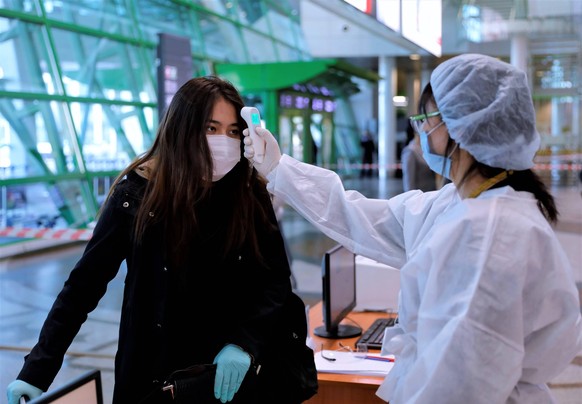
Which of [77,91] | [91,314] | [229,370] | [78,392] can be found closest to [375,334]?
[229,370]

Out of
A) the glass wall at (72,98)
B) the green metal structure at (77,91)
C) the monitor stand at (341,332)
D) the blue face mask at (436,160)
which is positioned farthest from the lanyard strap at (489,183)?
the green metal structure at (77,91)

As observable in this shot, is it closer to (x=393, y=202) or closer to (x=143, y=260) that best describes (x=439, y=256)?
(x=393, y=202)

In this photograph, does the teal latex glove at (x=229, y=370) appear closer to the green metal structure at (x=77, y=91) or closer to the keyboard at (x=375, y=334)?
the keyboard at (x=375, y=334)

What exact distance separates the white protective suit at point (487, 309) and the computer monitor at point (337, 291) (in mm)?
1206

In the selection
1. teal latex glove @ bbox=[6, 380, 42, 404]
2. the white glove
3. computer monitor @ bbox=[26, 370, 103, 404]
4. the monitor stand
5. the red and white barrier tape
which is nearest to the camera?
computer monitor @ bbox=[26, 370, 103, 404]

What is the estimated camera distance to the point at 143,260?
1823 mm

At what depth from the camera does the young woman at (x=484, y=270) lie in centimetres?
133

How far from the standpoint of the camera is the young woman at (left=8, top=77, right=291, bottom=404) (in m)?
1.80

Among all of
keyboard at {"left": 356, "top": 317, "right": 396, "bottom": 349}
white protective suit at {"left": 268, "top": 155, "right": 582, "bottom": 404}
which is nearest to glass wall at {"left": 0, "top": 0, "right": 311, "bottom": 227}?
keyboard at {"left": 356, "top": 317, "right": 396, "bottom": 349}

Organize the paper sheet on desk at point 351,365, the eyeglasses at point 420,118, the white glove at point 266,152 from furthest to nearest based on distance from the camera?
1. the paper sheet on desk at point 351,365
2. the white glove at point 266,152
3. the eyeglasses at point 420,118

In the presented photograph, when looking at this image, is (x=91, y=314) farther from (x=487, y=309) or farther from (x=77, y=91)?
(x=77, y=91)

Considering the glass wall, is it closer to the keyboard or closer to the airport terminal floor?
the airport terminal floor

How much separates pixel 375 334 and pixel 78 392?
1.79 m

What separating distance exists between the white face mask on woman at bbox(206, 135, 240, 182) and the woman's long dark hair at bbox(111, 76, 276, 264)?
0.03 m
